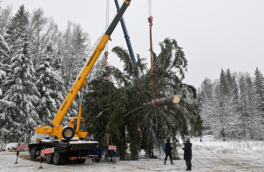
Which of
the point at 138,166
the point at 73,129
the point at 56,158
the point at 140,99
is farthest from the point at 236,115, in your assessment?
the point at 56,158

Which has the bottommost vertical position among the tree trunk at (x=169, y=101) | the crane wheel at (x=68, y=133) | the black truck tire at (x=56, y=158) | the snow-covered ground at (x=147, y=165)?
the snow-covered ground at (x=147, y=165)

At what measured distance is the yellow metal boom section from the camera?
11.2m

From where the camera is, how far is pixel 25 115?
19.8 meters

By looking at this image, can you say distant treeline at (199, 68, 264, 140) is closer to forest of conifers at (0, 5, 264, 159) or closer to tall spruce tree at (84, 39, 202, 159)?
forest of conifers at (0, 5, 264, 159)

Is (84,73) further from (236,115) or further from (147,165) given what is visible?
(236,115)

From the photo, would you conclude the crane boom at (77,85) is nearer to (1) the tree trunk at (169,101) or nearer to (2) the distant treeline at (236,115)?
(1) the tree trunk at (169,101)

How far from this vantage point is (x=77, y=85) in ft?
37.0

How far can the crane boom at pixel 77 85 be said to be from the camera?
11133 mm

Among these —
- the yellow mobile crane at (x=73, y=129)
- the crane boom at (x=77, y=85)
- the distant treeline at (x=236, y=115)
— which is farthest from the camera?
the distant treeline at (x=236, y=115)

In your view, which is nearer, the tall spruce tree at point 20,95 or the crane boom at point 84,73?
the crane boom at point 84,73

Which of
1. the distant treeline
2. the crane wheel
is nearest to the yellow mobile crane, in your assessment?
the crane wheel

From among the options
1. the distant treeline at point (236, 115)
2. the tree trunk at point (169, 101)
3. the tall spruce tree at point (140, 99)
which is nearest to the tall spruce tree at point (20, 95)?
the tall spruce tree at point (140, 99)

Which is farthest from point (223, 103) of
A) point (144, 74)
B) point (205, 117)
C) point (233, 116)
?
point (144, 74)

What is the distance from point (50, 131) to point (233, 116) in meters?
31.8
